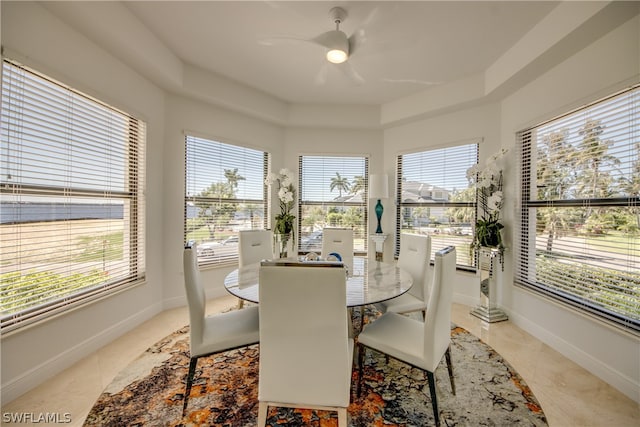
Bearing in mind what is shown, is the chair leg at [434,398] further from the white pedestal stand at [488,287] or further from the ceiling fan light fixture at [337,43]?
the ceiling fan light fixture at [337,43]

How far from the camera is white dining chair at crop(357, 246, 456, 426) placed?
1.54 meters

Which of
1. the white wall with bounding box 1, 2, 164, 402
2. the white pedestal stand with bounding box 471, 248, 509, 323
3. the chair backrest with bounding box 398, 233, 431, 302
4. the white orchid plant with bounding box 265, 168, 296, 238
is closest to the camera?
the white wall with bounding box 1, 2, 164, 402

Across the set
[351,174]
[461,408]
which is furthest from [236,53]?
[461,408]

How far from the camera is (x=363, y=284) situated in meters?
2.01

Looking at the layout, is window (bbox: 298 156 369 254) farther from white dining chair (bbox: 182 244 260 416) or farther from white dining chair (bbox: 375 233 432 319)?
white dining chair (bbox: 182 244 260 416)

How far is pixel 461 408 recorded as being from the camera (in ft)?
5.53

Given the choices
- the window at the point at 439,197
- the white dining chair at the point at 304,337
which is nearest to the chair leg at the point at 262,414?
the white dining chair at the point at 304,337

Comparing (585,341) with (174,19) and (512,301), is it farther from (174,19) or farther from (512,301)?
(174,19)

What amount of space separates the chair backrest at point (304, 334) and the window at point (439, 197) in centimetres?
301

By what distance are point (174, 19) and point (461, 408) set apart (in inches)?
146

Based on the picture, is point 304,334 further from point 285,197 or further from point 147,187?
point 285,197

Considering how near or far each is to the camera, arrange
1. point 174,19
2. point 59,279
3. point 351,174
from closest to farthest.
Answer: point 59,279
point 174,19
point 351,174

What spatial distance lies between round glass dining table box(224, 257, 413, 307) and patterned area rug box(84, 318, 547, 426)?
0.66 meters

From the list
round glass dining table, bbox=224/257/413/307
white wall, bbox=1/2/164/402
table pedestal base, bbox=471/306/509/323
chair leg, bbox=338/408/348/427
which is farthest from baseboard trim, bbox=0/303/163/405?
table pedestal base, bbox=471/306/509/323
